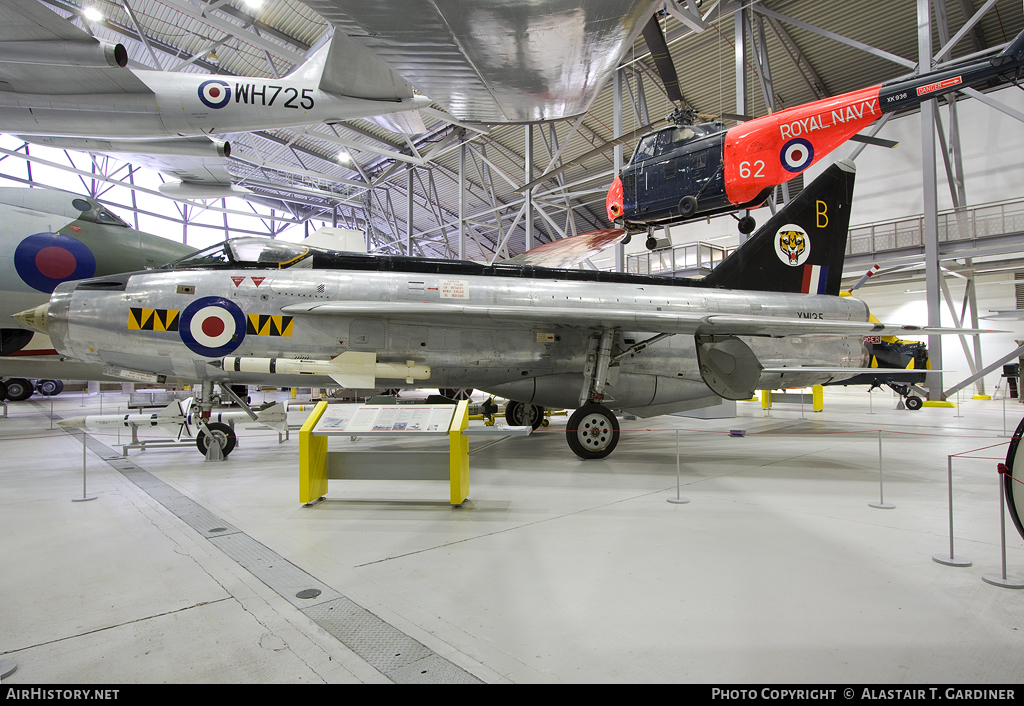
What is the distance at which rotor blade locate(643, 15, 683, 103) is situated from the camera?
804 centimetres

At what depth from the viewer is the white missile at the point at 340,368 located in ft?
20.0

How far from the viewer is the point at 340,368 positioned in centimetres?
620

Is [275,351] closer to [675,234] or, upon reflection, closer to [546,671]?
[546,671]

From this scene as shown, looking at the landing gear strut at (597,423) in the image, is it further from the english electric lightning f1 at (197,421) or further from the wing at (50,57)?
the wing at (50,57)

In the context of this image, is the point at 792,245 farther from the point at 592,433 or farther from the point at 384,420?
the point at 384,420

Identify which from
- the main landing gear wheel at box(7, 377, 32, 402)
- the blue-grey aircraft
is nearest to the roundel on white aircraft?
the blue-grey aircraft

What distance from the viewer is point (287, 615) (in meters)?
2.41

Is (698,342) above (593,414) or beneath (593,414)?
above

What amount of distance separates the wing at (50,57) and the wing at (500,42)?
5.73 m

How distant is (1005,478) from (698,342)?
4.70 m

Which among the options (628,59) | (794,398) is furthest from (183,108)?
(794,398)

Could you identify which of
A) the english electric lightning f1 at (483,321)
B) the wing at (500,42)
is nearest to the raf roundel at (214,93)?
the english electric lightning f1 at (483,321)

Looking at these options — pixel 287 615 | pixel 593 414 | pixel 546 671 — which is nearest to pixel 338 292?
pixel 593 414

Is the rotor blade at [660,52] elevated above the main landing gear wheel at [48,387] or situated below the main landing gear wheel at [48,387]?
above
